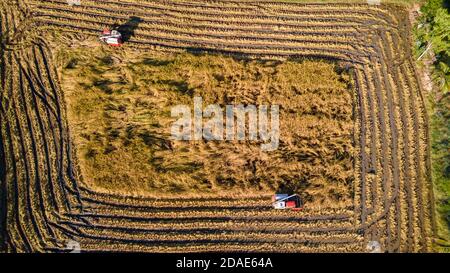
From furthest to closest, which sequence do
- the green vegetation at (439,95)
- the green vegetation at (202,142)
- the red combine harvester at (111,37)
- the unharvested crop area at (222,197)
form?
the red combine harvester at (111,37) < the green vegetation at (202,142) < the unharvested crop area at (222,197) < the green vegetation at (439,95)

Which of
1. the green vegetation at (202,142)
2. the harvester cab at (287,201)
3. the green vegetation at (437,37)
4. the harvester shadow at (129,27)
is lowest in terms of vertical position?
the harvester cab at (287,201)

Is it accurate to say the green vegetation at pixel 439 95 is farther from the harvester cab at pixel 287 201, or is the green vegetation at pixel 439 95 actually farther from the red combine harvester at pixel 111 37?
the red combine harvester at pixel 111 37

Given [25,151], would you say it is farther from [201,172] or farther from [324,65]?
[324,65]

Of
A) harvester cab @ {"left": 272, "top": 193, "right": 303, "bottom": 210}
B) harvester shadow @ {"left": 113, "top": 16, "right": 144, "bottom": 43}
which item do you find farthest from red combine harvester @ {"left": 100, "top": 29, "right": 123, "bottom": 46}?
harvester cab @ {"left": 272, "top": 193, "right": 303, "bottom": 210}

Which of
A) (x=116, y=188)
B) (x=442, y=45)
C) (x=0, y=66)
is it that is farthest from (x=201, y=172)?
(x=442, y=45)

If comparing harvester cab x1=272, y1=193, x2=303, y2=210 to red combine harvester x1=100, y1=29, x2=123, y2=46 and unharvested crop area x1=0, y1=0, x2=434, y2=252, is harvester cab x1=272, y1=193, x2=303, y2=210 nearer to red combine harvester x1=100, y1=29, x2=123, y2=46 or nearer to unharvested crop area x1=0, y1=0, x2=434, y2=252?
unharvested crop area x1=0, y1=0, x2=434, y2=252

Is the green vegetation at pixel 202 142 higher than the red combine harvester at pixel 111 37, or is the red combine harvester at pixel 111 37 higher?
the red combine harvester at pixel 111 37

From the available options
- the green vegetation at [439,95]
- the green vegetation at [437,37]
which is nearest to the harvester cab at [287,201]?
the green vegetation at [439,95]
